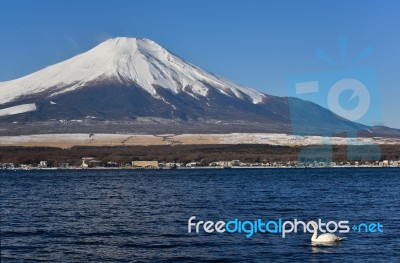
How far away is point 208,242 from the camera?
19141mm

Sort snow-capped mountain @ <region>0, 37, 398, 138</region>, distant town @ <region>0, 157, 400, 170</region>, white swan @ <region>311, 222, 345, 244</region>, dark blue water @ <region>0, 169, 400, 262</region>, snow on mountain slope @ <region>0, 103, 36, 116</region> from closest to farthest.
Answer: dark blue water @ <region>0, 169, 400, 262</region>
white swan @ <region>311, 222, 345, 244</region>
distant town @ <region>0, 157, 400, 170</region>
snow-capped mountain @ <region>0, 37, 398, 138</region>
snow on mountain slope @ <region>0, 103, 36, 116</region>

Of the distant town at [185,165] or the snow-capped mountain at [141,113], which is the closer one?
the distant town at [185,165]

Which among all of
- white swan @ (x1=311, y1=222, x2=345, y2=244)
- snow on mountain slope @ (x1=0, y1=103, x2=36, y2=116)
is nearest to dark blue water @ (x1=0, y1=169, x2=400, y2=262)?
white swan @ (x1=311, y1=222, x2=345, y2=244)

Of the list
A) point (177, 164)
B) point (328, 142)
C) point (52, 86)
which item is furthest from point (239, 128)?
point (52, 86)

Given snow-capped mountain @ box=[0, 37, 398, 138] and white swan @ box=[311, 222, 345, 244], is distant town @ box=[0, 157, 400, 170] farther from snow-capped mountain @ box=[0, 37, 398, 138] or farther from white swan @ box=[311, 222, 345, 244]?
white swan @ box=[311, 222, 345, 244]

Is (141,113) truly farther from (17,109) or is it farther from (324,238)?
(324,238)

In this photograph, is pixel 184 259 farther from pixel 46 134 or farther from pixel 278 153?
pixel 46 134

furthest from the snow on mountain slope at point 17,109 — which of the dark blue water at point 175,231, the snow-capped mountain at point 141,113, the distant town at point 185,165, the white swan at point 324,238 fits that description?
the white swan at point 324,238

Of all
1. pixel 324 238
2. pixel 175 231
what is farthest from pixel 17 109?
pixel 324 238

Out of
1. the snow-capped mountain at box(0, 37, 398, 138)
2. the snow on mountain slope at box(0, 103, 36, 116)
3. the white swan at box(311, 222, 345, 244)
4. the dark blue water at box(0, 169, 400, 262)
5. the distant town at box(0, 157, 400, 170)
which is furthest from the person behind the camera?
the snow on mountain slope at box(0, 103, 36, 116)

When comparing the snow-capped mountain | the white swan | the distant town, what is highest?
the snow-capped mountain

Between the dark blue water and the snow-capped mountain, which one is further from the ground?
the snow-capped mountain

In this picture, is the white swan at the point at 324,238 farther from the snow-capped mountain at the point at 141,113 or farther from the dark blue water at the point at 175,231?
the snow-capped mountain at the point at 141,113

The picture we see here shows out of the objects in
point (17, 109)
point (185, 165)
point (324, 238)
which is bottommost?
point (324, 238)
